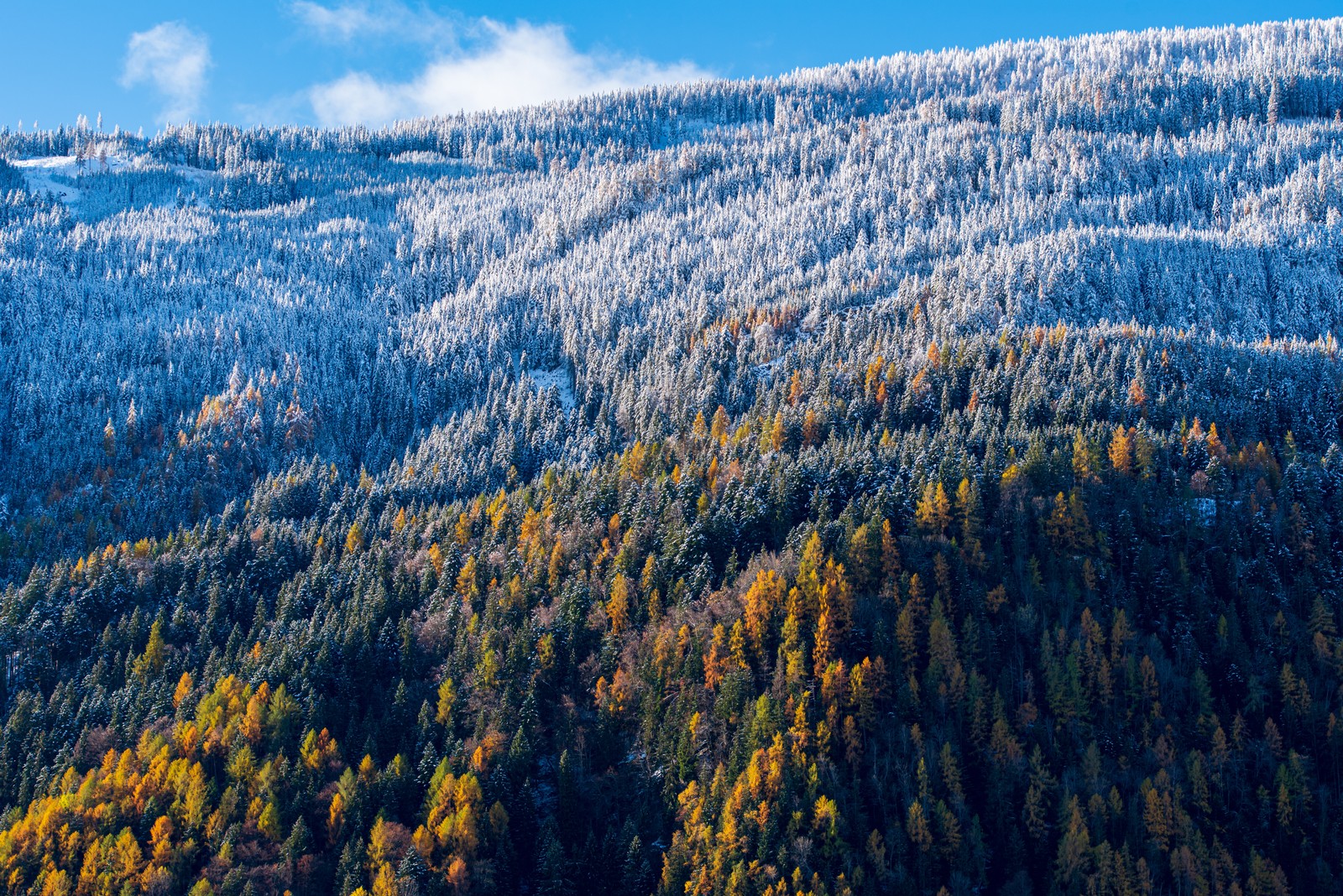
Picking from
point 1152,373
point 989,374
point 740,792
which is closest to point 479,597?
point 740,792

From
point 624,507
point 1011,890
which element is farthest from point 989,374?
point 1011,890

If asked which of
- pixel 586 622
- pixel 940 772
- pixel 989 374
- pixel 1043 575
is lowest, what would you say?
pixel 940 772

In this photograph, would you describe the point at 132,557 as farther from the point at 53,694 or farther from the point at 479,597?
the point at 479,597

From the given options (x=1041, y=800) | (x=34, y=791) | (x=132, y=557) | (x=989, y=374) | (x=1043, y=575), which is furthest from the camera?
(x=989, y=374)

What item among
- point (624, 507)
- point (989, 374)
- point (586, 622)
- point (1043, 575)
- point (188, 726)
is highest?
point (989, 374)

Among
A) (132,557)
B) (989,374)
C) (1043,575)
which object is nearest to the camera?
(1043,575)

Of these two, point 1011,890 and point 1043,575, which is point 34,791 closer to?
point 1011,890

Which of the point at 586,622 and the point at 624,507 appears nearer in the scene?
the point at 586,622

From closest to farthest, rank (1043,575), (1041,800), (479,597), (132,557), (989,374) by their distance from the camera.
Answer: (1041,800), (1043,575), (479,597), (132,557), (989,374)

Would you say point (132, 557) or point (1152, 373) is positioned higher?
point (1152, 373)
